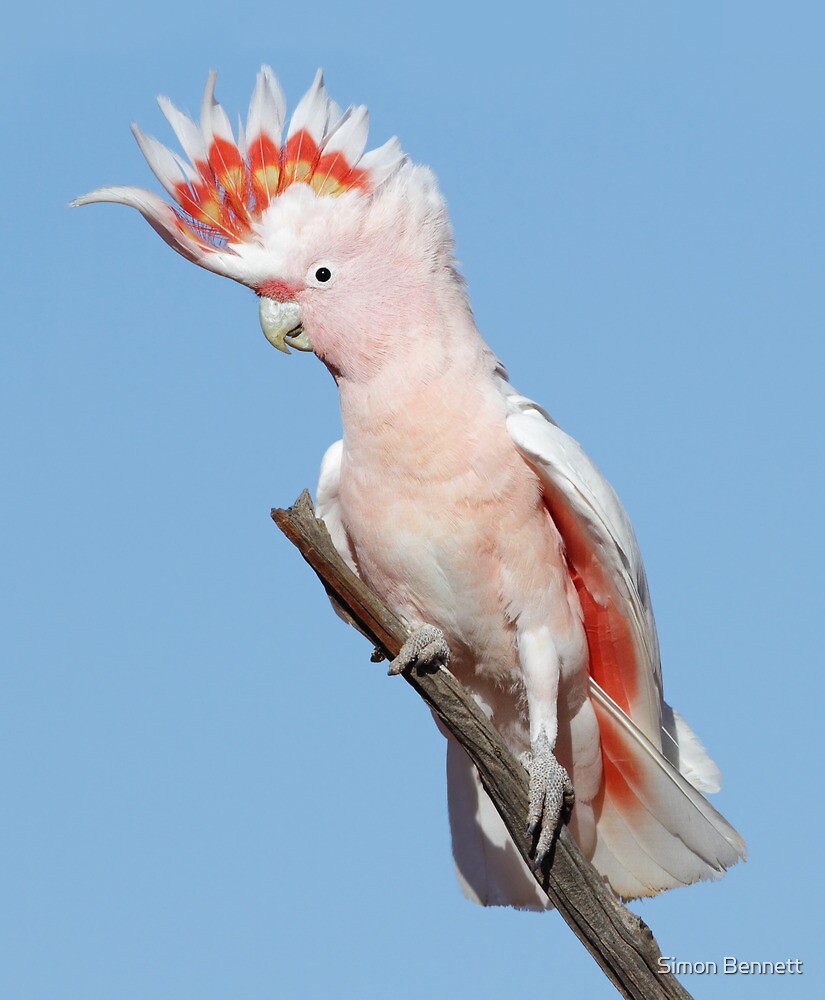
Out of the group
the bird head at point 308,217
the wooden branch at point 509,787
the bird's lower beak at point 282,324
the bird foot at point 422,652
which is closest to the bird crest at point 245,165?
the bird head at point 308,217

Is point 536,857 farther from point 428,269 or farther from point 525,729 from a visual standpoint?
point 428,269

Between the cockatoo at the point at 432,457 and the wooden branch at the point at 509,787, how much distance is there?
8 cm

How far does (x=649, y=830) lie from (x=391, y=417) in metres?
1.99

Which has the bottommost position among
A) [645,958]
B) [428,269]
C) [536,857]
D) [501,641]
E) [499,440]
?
[645,958]

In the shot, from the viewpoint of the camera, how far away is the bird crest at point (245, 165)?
4.81 m

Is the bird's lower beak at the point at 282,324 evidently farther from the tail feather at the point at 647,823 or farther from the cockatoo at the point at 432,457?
the tail feather at the point at 647,823

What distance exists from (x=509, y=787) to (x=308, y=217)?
2180 mm

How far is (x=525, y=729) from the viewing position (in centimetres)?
516

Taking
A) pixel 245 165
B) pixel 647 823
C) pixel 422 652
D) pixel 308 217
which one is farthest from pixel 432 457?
pixel 647 823

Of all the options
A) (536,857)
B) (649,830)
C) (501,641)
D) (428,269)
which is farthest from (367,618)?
(649,830)

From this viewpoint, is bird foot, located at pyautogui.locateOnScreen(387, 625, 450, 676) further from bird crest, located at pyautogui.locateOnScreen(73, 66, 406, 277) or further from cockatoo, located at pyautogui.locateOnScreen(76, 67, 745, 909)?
bird crest, located at pyautogui.locateOnScreen(73, 66, 406, 277)

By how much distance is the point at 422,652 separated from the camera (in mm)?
4387

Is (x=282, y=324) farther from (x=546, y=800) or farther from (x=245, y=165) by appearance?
(x=546, y=800)

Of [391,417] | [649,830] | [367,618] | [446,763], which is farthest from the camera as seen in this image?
[446,763]
